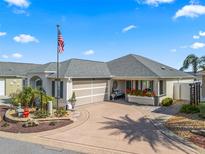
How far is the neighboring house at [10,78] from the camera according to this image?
34.7 meters

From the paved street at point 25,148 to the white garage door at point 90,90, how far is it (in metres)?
11.7

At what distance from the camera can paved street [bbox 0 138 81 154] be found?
10523 millimetres

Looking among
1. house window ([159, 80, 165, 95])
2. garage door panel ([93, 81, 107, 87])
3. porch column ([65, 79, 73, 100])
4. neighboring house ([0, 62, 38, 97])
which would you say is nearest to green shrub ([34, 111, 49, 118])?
porch column ([65, 79, 73, 100])

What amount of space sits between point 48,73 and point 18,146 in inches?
531

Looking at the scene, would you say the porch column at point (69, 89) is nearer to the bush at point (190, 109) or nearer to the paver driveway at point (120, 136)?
the paver driveway at point (120, 136)

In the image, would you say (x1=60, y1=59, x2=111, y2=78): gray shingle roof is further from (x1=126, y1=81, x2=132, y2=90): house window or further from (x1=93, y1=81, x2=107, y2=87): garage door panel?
(x1=126, y1=81, x2=132, y2=90): house window

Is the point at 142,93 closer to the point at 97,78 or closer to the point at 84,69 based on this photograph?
the point at 97,78

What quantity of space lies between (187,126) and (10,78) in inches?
1134

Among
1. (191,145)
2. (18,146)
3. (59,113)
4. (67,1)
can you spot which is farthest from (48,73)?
(191,145)

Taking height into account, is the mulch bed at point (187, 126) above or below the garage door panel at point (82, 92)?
below

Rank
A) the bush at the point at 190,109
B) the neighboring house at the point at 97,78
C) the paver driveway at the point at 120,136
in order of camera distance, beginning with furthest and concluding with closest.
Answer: the neighboring house at the point at 97,78 < the bush at the point at 190,109 < the paver driveway at the point at 120,136

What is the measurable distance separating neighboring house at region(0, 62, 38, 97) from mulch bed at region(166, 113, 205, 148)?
23095 mm

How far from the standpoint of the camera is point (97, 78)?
26.6 meters

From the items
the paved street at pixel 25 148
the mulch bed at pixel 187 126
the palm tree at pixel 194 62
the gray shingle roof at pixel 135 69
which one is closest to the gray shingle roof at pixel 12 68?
the gray shingle roof at pixel 135 69
